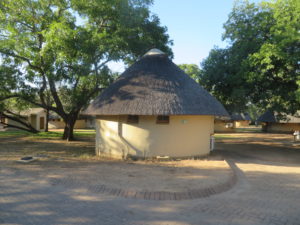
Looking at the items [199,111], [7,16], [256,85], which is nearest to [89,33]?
[7,16]

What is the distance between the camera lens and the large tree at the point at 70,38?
13766 millimetres

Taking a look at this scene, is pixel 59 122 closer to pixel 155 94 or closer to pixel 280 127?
pixel 155 94

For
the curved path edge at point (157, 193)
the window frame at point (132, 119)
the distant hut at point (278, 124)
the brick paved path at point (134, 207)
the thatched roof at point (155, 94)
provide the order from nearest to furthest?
1. the brick paved path at point (134, 207)
2. the curved path edge at point (157, 193)
3. the thatched roof at point (155, 94)
4. the window frame at point (132, 119)
5. the distant hut at point (278, 124)

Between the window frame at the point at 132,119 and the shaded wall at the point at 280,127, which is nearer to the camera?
the window frame at the point at 132,119

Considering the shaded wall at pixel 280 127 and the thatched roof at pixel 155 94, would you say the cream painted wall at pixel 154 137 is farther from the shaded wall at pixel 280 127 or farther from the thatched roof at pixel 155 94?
the shaded wall at pixel 280 127

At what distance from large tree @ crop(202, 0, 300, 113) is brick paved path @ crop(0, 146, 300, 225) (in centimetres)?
807

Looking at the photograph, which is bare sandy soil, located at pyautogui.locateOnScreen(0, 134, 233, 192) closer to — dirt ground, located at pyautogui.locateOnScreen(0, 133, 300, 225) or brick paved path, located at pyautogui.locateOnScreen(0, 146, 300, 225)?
dirt ground, located at pyautogui.locateOnScreen(0, 133, 300, 225)

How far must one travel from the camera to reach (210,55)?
55.9 feet

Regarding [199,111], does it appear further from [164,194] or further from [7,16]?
[7,16]

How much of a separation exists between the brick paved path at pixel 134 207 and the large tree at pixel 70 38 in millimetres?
8272

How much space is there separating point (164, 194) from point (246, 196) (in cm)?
239

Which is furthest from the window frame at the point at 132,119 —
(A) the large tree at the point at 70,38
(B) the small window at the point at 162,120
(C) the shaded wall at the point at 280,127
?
(C) the shaded wall at the point at 280,127

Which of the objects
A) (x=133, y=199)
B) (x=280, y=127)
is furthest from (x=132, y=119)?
(x=280, y=127)

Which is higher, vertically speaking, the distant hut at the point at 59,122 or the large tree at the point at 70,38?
the large tree at the point at 70,38
